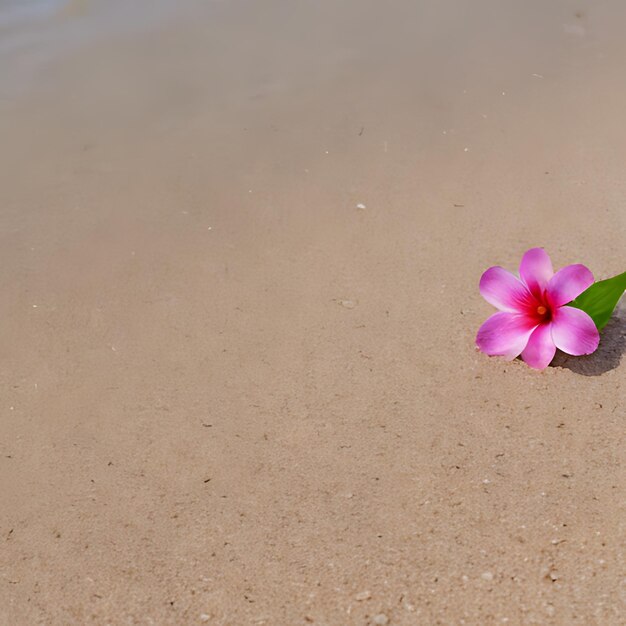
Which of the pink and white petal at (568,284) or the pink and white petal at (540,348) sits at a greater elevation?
the pink and white petal at (568,284)

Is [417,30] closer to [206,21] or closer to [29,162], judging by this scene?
[206,21]

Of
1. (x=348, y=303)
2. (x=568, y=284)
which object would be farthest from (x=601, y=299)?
(x=348, y=303)

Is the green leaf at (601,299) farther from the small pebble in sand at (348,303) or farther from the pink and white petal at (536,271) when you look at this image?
the small pebble in sand at (348,303)

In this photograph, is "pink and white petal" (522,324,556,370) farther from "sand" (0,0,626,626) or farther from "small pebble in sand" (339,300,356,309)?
"small pebble in sand" (339,300,356,309)

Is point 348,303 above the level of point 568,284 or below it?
below

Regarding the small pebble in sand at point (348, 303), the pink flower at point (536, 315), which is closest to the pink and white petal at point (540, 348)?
the pink flower at point (536, 315)

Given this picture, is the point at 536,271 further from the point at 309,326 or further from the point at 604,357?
the point at 309,326

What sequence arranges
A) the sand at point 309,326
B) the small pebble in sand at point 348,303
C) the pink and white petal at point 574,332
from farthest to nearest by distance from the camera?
1. the small pebble in sand at point 348,303
2. the pink and white petal at point 574,332
3. the sand at point 309,326

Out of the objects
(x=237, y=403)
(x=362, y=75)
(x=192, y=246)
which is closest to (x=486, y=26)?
(x=362, y=75)
